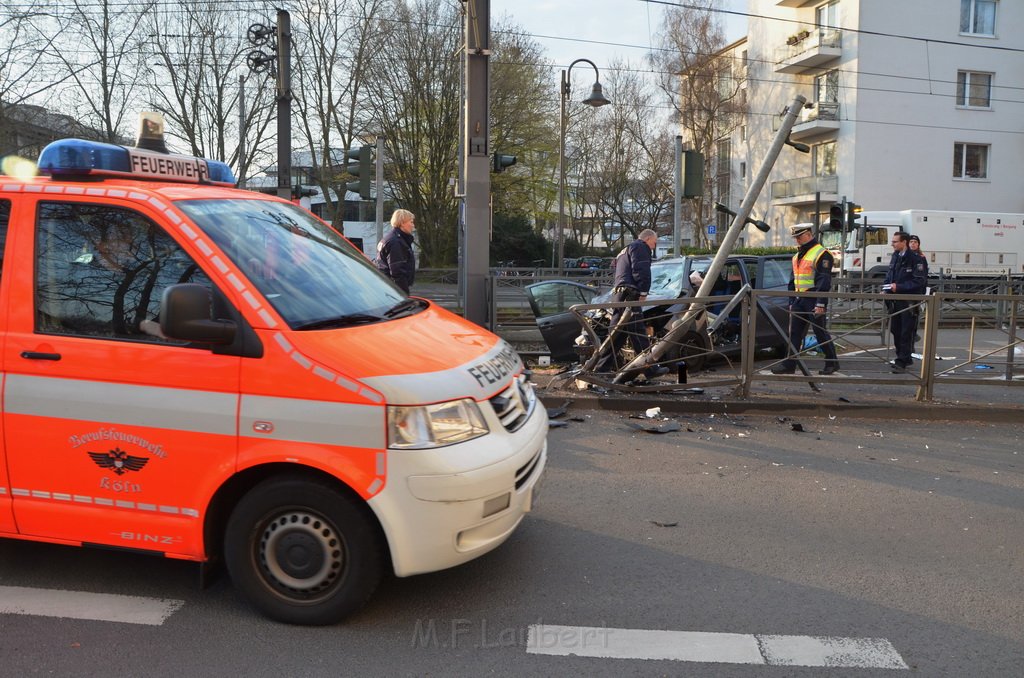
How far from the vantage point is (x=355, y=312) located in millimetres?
3922

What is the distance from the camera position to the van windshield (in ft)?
12.1

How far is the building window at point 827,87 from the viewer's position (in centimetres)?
3866

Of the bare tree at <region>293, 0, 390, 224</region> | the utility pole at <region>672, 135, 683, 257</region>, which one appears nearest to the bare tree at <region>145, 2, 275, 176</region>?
the bare tree at <region>293, 0, 390, 224</region>

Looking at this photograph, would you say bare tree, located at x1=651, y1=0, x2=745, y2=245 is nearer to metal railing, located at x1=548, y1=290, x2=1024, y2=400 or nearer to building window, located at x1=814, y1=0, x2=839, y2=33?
building window, located at x1=814, y1=0, x2=839, y2=33

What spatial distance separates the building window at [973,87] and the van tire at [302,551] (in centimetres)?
4174

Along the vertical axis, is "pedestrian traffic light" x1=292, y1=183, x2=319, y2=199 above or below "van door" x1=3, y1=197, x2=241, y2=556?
above

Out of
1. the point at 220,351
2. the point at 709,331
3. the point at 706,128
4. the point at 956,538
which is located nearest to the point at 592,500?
the point at 956,538

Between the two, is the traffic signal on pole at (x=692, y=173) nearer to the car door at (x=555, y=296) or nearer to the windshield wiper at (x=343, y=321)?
the car door at (x=555, y=296)

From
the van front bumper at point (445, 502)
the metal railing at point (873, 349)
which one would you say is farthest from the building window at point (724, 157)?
the van front bumper at point (445, 502)

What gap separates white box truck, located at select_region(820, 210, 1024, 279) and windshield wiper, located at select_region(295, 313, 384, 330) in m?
27.6

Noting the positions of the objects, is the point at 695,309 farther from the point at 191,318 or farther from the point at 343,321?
the point at 191,318

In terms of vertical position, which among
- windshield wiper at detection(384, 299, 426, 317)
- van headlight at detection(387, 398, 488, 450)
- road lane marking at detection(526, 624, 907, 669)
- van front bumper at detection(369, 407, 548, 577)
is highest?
windshield wiper at detection(384, 299, 426, 317)

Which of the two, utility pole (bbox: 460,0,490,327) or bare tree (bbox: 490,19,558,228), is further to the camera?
bare tree (bbox: 490,19,558,228)

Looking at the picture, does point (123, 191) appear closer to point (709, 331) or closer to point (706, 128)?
point (709, 331)
